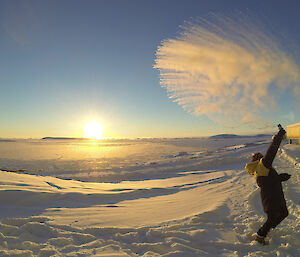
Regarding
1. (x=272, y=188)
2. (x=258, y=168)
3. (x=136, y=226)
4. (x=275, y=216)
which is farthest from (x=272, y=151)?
(x=136, y=226)

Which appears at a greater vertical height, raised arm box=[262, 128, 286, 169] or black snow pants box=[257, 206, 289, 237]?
raised arm box=[262, 128, 286, 169]

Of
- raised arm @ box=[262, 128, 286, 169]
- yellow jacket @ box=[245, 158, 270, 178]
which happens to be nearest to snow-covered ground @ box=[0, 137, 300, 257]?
yellow jacket @ box=[245, 158, 270, 178]

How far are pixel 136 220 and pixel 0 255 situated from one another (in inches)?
92.9

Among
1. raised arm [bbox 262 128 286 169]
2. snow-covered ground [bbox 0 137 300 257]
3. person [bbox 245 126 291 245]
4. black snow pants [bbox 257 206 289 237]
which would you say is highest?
raised arm [bbox 262 128 286 169]

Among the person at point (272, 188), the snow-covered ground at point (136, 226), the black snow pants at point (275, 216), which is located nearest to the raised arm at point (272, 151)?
the person at point (272, 188)

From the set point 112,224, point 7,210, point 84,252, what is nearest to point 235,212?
point 112,224

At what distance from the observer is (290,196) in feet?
15.8

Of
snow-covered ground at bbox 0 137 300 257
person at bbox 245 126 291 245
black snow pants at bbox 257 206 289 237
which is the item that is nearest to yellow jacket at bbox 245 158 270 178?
person at bbox 245 126 291 245

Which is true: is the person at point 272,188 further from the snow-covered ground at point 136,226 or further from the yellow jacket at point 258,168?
the snow-covered ground at point 136,226

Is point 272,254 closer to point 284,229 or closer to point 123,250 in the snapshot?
point 284,229

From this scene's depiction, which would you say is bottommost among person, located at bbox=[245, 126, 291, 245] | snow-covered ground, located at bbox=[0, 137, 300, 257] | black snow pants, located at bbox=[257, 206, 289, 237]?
snow-covered ground, located at bbox=[0, 137, 300, 257]

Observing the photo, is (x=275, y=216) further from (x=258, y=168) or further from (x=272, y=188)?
(x=258, y=168)

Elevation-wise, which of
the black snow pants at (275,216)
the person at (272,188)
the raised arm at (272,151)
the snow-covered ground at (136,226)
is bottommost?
the snow-covered ground at (136,226)

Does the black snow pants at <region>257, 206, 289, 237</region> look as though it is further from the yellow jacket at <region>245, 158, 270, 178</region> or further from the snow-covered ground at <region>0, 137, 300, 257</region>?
the yellow jacket at <region>245, 158, 270, 178</region>
